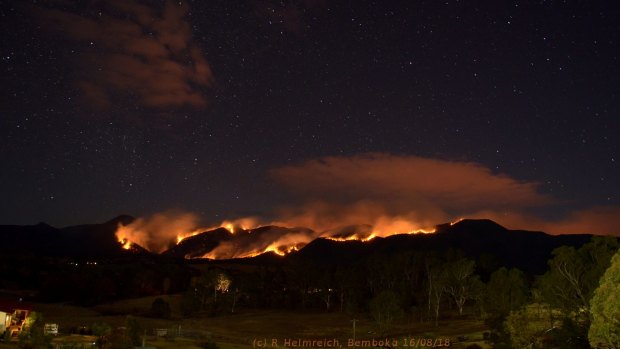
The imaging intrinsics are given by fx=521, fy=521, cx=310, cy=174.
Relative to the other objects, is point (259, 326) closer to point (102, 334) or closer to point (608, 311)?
point (102, 334)

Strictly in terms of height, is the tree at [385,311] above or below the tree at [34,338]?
below

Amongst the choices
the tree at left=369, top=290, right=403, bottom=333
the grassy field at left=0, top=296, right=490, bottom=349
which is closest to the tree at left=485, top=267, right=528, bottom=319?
the grassy field at left=0, top=296, right=490, bottom=349

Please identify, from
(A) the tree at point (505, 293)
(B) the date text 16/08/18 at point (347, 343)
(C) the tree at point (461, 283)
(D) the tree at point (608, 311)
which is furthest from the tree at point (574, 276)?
(C) the tree at point (461, 283)

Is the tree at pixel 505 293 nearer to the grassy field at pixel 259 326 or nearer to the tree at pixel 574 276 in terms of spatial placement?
the grassy field at pixel 259 326

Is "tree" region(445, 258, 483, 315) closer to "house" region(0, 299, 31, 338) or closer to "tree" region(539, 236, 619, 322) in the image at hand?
"tree" region(539, 236, 619, 322)

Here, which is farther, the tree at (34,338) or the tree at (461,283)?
the tree at (461,283)

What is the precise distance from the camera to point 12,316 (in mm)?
58500

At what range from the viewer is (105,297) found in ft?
470

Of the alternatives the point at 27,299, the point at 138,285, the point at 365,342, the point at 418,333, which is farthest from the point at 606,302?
the point at 138,285

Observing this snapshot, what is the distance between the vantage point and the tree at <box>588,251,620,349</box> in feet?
90.2

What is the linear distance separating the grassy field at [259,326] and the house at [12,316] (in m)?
13.7

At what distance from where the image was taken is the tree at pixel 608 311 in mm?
27500

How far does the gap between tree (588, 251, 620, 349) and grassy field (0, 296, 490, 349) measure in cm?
3996

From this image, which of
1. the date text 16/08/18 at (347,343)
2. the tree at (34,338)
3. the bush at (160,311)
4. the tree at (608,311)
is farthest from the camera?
the bush at (160,311)
